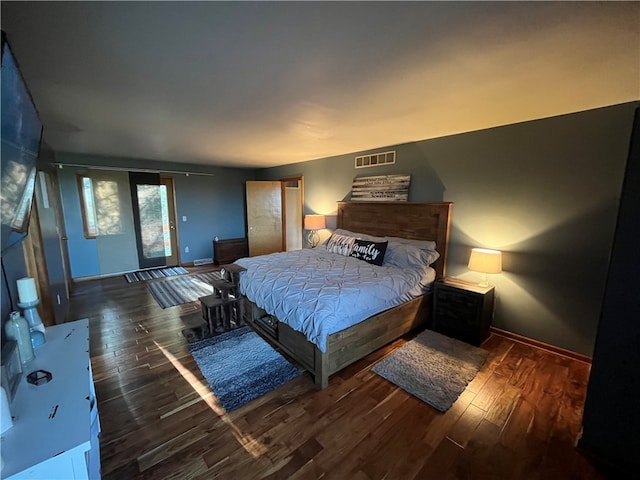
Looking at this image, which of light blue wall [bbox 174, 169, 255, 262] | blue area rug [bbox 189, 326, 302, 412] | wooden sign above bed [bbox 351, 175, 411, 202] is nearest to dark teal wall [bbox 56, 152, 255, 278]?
light blue wall [bbox 174, 169, 255, 262]

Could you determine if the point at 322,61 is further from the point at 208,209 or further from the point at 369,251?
the point at 208,209

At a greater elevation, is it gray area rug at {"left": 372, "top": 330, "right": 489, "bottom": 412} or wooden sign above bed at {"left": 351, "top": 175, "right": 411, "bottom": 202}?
wooden sign above bed at {"left": 351, "top": 175, "right": 411, "bottom": 202}

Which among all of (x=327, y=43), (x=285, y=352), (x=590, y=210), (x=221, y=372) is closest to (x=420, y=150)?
(x=590, y=210)

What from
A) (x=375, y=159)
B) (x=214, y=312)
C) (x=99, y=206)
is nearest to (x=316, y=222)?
(x=375, y=159)

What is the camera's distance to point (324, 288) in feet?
7.74

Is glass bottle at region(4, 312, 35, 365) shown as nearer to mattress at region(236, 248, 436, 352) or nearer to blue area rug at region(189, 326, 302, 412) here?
blue area rug at region(189, 326, 302, 412)

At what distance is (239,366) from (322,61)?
245 centimetres

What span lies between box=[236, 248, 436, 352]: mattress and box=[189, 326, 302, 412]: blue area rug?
408 mm

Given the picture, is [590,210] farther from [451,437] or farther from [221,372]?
[221,372]

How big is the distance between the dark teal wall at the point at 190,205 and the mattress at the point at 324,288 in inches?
134

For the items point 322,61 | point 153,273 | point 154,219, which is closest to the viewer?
point 322,61

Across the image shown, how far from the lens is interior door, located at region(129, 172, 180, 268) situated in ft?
17.4

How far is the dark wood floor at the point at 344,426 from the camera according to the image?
145 centimetres

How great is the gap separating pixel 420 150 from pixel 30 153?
142 inches
